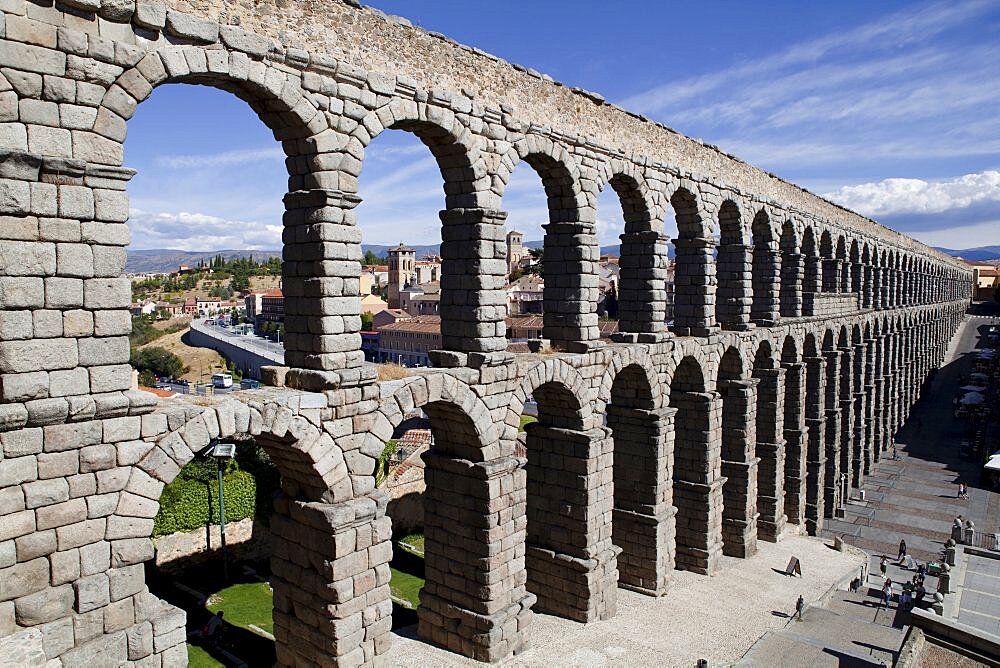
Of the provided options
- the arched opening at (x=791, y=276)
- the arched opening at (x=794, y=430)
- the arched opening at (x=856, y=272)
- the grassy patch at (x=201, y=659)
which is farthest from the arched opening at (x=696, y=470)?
the arched opening at (x=856, y=272)

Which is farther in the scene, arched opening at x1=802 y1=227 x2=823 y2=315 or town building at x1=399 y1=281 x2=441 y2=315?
town building at x1=399 y1=281 x2=441 y2=315

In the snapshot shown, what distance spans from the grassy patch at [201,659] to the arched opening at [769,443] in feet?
57.4

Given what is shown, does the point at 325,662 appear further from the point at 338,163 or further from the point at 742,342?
the point at 742,342

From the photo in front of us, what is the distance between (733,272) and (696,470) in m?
6.29

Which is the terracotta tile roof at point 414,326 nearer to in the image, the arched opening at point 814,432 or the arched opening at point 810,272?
the arched opening at point 810,272

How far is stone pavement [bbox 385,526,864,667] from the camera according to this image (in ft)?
46.1

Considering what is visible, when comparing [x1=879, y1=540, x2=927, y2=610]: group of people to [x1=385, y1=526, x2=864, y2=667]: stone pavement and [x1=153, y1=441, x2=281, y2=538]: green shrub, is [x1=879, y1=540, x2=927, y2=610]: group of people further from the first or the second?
[x1=153, y1=441, x2=281, y2=538]: green shrub

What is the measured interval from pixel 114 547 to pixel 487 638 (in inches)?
288

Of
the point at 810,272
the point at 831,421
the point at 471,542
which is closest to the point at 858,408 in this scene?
the point at 831,421

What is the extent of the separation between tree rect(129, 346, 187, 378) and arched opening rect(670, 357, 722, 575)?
5304cm

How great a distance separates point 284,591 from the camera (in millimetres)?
11273

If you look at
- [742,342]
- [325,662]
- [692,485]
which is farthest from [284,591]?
[742,342]

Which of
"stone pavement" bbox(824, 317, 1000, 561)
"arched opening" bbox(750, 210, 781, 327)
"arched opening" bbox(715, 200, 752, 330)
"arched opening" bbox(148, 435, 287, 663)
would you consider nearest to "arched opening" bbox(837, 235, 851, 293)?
"arched opening" bbox(750, 210, 781, 327)

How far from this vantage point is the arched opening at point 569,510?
1536 centimetres
